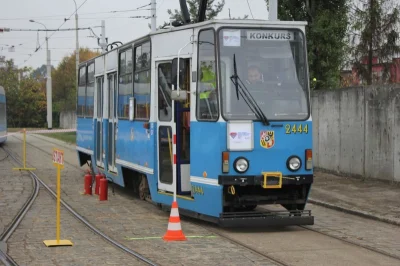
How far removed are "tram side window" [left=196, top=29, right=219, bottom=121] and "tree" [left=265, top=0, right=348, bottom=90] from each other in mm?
10717

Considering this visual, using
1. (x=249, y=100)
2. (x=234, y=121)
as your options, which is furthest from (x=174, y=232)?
(x=249, y=100)

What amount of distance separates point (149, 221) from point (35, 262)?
12.0 ft

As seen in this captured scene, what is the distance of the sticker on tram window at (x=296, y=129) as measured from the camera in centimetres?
1109

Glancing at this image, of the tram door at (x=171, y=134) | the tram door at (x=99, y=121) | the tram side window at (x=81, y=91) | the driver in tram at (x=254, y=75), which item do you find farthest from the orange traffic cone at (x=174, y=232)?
the tram side window at (x=81, y=91)

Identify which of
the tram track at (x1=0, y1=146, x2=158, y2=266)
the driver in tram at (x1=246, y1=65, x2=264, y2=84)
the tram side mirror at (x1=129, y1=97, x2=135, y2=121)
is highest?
the driver in tram at (x1=246, y1=65, x2=264, y2=84)

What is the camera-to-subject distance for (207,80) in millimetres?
11117

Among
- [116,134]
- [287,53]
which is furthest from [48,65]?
[287,53]

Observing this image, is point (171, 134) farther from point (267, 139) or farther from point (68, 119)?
point (68, 119)

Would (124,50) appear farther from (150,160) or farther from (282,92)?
(282,92)

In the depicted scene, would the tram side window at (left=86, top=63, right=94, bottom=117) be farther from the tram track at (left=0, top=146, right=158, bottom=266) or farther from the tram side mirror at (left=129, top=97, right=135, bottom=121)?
the tram side mirror at (left=129, top=97, right=135, bottom=121)

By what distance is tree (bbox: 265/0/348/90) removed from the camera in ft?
70.2

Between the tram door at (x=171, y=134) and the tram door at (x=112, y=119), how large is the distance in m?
3.53

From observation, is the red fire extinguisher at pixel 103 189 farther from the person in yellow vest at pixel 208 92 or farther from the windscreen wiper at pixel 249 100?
the windscreen wiper at pixel 249 100

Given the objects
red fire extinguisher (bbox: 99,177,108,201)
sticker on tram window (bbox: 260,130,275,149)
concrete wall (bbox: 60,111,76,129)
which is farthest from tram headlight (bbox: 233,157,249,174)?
concrete wall (bbox: 60,111,76,129)
